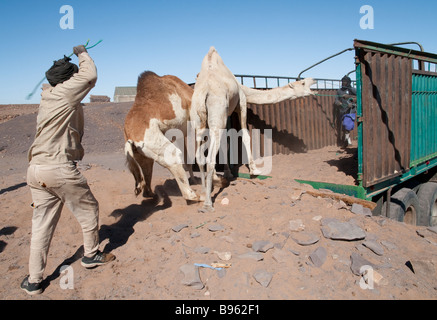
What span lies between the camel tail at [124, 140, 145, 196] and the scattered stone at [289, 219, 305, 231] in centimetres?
254

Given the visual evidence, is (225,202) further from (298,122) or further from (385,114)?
(298,122)

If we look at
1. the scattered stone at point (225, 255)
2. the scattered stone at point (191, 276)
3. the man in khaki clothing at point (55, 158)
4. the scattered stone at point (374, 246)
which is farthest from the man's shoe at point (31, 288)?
the scattered stone at point (374, 246)

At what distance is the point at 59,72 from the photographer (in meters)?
2.97

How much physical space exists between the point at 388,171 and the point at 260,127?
2.74 metres

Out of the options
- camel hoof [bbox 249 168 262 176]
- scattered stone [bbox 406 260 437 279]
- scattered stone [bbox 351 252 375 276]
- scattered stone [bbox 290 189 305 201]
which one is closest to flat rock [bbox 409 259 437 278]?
scattered stone [bbox 406 260 437 279]

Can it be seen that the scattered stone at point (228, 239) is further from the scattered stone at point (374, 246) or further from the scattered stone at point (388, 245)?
the scattered stone at point (388, 245)

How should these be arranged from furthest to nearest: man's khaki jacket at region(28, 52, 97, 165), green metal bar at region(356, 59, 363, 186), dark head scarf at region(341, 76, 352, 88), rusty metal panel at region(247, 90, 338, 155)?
dark head scarf at region(341, 76, 352, 88) < rusty metal panel at region(247, 90, 338, 155) < green metal bar at region(356, 59, 363, 186) < man's khaki jacket at region(28, 52, 97, 165)

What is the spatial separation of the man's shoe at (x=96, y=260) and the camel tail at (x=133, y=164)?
164 centimetres

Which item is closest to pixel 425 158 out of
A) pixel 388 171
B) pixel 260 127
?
pixel 388 171

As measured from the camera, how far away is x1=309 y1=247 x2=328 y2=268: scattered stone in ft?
9.25

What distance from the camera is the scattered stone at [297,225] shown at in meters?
3.41

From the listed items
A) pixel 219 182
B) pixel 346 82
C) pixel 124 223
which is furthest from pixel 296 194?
pixel 346 82

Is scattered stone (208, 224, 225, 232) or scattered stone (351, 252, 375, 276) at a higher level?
scattered stone (208, 224, 225, 232)

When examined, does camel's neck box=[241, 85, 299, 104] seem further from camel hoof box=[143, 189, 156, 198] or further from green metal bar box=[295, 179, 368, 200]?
camel hoof box=[143, 189, 156, 198]
